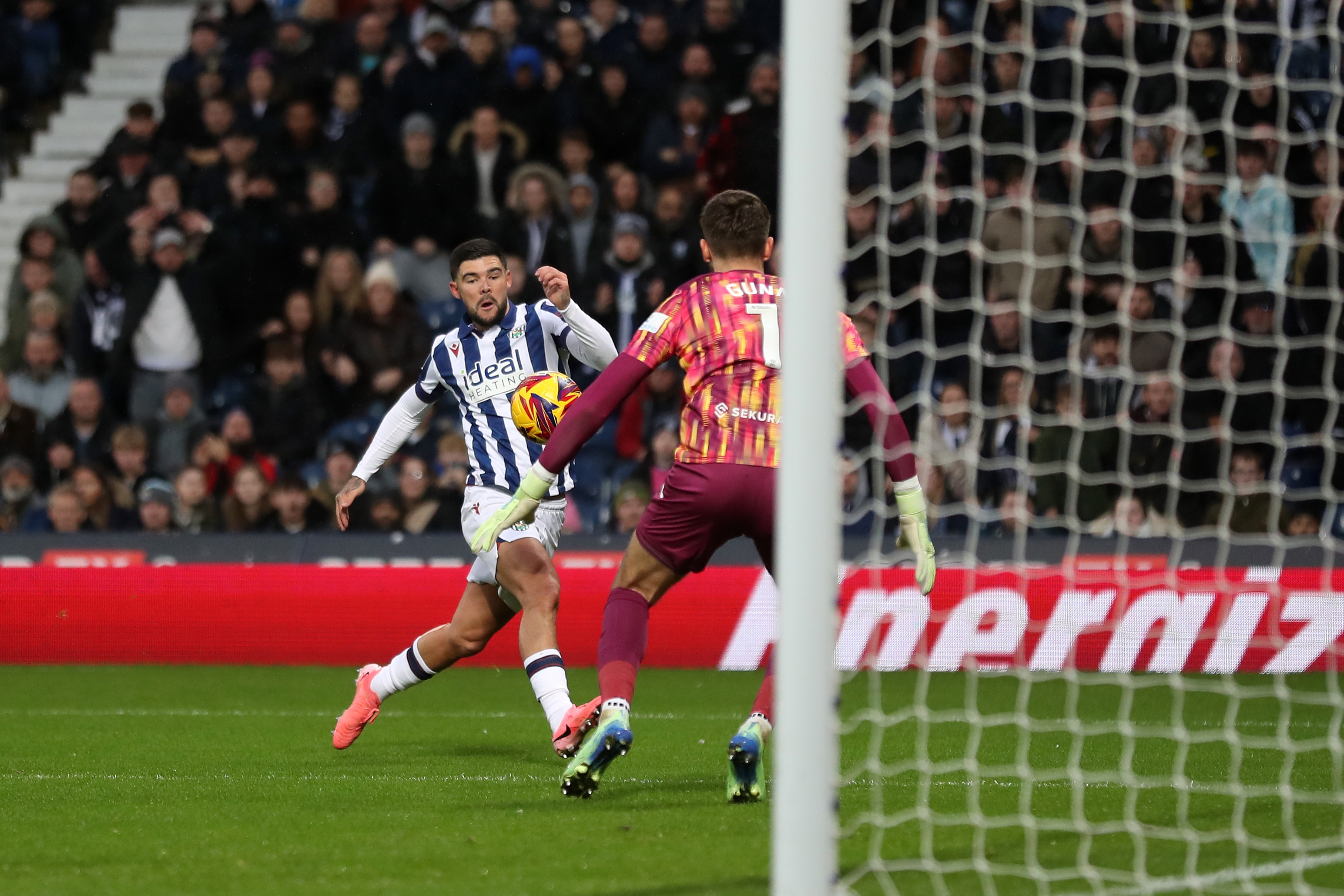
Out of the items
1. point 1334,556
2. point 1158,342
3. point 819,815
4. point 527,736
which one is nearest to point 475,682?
point 527,736

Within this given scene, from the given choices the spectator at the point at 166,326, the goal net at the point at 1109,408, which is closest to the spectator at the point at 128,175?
the spectator at the point at 166,326

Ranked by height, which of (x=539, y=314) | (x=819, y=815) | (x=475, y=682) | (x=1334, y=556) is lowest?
(x=475, y=682)

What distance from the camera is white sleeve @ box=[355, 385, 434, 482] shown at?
7.15 metres

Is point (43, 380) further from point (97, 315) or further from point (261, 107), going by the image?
point (261, 107)

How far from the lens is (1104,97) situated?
10.6 metres

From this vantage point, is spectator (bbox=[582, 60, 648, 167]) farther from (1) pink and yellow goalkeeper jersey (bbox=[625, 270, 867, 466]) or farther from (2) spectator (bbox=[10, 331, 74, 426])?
(1) pink and yellow goalkeeper jersey (bbox=[625, 270, 867, 466])

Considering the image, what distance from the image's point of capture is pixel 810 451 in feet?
12.6

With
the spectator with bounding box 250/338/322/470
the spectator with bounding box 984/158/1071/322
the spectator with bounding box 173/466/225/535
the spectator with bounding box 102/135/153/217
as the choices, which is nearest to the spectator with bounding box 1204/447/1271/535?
the spectator with bounding box 984/158/1071/322

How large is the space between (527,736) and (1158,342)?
14.8ft

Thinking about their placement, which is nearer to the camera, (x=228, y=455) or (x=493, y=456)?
(x=493, y=456)

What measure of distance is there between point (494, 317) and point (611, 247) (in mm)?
5502

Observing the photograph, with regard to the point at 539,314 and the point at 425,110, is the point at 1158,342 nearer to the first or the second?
the point at 539,314

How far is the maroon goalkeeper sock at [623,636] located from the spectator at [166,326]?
8.13m

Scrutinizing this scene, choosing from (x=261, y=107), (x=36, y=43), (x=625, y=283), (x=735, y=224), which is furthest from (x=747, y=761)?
(x=36, y=43)
